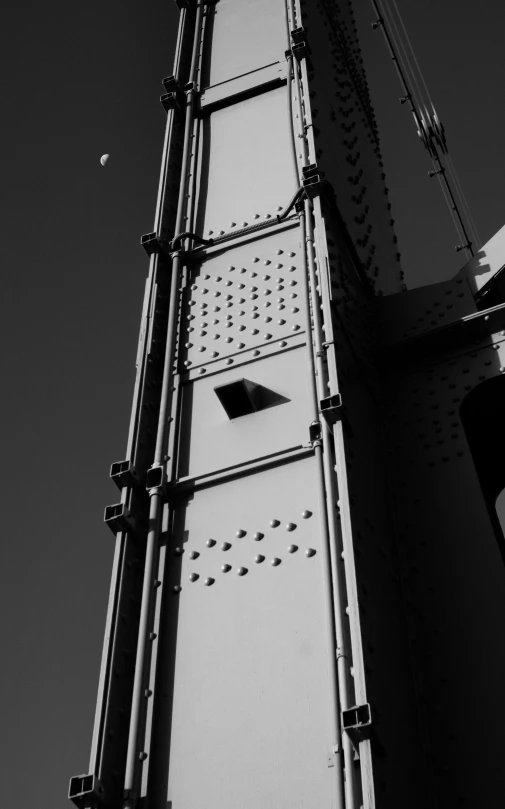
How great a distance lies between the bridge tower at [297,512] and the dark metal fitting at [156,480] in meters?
0.01

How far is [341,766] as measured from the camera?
4.05 meters

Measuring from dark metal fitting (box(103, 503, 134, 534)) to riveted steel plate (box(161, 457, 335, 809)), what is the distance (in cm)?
29

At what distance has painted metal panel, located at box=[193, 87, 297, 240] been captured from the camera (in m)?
7.65

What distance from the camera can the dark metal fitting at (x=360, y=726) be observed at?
13.2 feet

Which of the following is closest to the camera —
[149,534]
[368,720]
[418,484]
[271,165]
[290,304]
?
[368,720]

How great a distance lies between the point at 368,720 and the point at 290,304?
3.28 m

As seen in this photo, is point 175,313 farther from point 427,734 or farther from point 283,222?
point 427,734

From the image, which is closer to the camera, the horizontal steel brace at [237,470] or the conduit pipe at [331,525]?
the conduit pipe at [331,525]

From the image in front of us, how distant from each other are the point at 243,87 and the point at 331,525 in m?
5.80

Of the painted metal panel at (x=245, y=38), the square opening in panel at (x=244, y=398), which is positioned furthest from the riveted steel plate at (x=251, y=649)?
the painted metal panel at (x=245, y=38)

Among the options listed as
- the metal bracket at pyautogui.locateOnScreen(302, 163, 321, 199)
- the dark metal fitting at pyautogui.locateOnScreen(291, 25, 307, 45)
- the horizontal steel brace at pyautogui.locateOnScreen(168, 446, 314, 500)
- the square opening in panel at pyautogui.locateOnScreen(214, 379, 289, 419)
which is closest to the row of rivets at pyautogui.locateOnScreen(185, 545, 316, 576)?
the horizontal steel brace at pyautogui.locateOnScreen(168, 446, 314, 500)

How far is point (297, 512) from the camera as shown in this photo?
5.14 meters

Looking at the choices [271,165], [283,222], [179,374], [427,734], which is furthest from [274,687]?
[271,165]

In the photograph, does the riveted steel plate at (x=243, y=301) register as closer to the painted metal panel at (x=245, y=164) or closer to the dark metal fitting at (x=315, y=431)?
the painted metal panel at (x=245, y=164)
